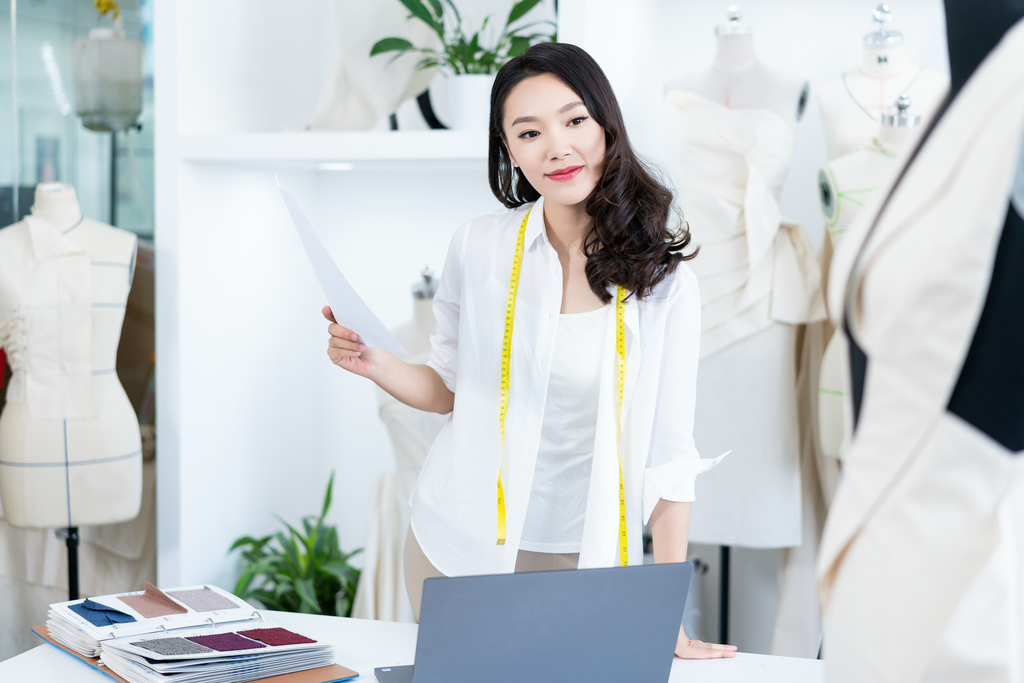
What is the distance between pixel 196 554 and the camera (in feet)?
8.60

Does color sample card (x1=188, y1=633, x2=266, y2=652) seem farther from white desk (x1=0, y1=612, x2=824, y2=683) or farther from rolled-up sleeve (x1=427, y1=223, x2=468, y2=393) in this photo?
rolled-up sleeve (x1=427, y1=223, x2=468, y2=393)

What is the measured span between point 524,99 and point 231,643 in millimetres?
1018

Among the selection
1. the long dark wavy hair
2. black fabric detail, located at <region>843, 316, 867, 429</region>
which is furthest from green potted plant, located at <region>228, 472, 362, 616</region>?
black fabric detail, located at <region>843, 316, 867, 429</region>

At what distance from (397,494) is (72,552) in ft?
2.91

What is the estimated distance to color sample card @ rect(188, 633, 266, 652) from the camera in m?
1.24

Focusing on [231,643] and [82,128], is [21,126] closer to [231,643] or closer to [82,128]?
[82,128]

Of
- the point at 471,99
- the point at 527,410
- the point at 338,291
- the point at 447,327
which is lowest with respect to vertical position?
the point at 527,410

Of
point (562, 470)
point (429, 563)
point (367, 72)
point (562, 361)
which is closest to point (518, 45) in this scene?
point (367, 72)

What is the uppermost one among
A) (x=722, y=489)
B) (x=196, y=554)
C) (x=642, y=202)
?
(x=642, y=202)

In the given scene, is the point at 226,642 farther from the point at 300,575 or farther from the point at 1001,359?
the point at 300,575

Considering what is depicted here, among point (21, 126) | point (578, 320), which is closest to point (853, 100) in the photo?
point (578, 320)

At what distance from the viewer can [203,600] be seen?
143 cm

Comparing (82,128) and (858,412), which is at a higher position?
(82,128)

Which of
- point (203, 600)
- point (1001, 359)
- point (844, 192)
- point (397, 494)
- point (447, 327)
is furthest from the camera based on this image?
point (397, 494)
